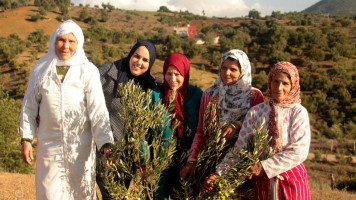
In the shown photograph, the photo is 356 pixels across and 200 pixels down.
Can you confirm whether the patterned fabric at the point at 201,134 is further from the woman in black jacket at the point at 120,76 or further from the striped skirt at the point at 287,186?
the woman in black jacket at the point at 120,76

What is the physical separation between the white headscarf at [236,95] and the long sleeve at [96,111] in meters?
1.07

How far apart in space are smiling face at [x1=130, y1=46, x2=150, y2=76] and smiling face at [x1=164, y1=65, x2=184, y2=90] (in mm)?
327

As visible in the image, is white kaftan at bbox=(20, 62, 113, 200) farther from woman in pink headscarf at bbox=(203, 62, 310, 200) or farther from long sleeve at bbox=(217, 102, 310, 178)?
woman in pink headscarf at bbox=(203, 62, 310, 200)

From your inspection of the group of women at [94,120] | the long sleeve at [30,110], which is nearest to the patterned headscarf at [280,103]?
the group of women at [94,120]

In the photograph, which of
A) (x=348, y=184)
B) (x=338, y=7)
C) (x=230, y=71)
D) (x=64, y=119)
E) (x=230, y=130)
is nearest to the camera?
(x=230, y=130)

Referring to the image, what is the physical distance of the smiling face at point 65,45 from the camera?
7.99ft

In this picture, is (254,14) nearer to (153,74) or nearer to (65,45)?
(153,74)

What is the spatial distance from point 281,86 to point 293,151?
54 centimetres

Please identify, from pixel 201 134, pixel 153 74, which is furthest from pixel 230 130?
pixel 153 74

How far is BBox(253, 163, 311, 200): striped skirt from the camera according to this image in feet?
7.21

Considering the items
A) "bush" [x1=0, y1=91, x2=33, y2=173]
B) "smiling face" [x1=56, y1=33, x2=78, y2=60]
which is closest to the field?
"smiling face" [x1=56, y1=33, x2=78, y2=60]

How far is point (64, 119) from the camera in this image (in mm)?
2373

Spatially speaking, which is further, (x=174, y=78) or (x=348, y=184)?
(x=348, y=184)

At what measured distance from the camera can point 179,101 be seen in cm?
279
